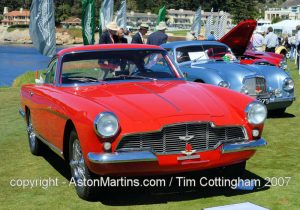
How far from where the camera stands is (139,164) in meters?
4.82

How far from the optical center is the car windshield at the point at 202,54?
35.2 ft

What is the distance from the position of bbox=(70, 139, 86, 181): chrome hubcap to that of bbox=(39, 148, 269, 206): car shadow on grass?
266 mm

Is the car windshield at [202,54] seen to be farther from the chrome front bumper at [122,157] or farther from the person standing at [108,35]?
the chrome front bumper at [122,157]

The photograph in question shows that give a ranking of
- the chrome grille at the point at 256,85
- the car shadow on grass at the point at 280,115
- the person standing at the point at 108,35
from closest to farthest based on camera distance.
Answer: the chrome grille at the point at 256,85 → the car shadow on grass at the point at 280,115 → the person standing at the point at 108,35

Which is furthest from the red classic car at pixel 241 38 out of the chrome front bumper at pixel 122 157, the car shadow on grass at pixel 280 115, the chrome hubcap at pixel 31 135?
the chrome front bumper at pixel 122 157

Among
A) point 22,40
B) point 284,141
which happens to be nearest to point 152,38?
point 284,141

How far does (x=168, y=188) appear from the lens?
562 cm

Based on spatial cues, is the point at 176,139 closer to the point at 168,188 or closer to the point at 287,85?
the point at 168,188

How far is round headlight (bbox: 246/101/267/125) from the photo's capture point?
5305mm

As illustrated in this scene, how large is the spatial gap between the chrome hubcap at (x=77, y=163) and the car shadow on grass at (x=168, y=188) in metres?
0.27

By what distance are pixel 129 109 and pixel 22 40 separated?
518ft

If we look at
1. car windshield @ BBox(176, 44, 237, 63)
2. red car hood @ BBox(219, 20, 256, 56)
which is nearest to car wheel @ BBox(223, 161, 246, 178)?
car windshield @ BBox(176, 44, 237, 63)

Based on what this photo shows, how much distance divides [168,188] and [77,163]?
3.29 ft

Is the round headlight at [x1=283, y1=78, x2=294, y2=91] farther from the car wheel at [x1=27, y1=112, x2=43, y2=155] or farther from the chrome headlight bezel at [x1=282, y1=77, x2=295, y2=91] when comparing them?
the car wheel at [x1=27, y1=112, x2=43, y2=155]
